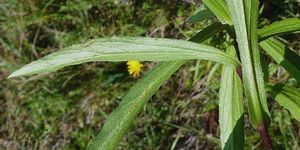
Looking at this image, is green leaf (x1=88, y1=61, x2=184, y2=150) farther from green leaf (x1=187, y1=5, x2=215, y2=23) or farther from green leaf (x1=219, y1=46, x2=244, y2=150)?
green leaf (x1=187, y1=5, x2=215, y2=23)

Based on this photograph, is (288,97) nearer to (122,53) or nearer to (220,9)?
(220,9)

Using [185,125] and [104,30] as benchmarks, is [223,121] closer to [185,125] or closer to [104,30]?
[185,125]

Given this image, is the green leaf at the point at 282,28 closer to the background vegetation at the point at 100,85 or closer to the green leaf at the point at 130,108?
the green leaf at the point at 130,108

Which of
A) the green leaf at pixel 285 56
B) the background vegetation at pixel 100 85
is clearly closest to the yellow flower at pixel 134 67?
the background vegetation at pixel 100 85

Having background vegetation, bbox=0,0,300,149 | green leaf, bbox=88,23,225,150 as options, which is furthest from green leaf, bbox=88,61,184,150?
background vegetation, bbox=0,0,300,149

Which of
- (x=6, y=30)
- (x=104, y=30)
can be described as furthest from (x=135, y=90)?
(x=6, y=30)
